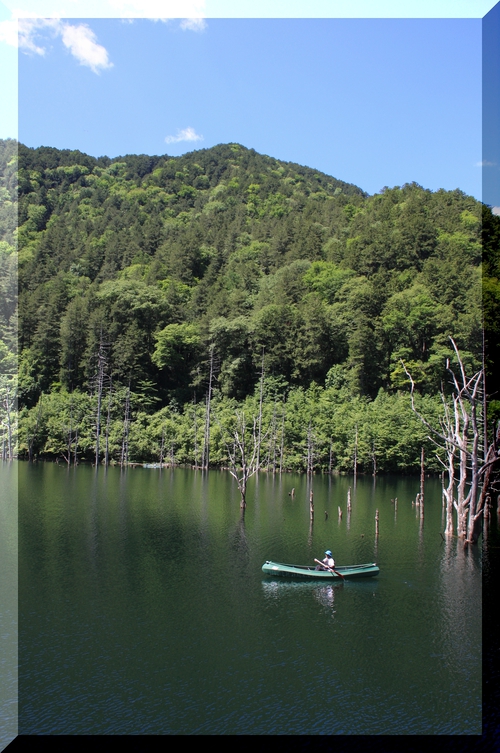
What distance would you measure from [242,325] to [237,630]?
47.4m

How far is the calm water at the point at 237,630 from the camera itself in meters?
12.2

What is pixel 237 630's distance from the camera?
15.7 meters

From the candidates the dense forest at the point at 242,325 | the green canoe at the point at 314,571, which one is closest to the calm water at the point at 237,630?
the green canoe at the point at 314,571

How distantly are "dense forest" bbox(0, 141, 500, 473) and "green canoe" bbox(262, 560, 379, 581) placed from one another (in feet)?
69.3

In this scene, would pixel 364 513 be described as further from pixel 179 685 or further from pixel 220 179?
pixel 220 179

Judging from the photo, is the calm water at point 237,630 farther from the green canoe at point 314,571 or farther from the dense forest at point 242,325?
the dense forest at point 242,325

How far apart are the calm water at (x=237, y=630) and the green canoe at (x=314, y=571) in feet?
1.06

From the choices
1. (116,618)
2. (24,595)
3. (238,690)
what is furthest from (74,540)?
(238,690)

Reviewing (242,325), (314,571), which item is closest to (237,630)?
(314,571)

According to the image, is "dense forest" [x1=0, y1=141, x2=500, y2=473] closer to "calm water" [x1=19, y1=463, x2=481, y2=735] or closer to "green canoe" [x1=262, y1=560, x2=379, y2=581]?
"calm water" [x1=19, y1=463, x2=481, y2=735]

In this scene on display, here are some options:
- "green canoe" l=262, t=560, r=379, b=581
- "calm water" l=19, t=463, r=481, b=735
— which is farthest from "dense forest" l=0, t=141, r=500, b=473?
"green canoe" l=262, t=560, r=379, b=581

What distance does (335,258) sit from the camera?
2835 inches

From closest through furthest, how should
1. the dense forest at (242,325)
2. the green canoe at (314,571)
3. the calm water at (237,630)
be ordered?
the calm water at (237,630), the green canoe at (314,571), the dense forest at (242,325)

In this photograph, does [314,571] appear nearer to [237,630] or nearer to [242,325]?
[237,630]
